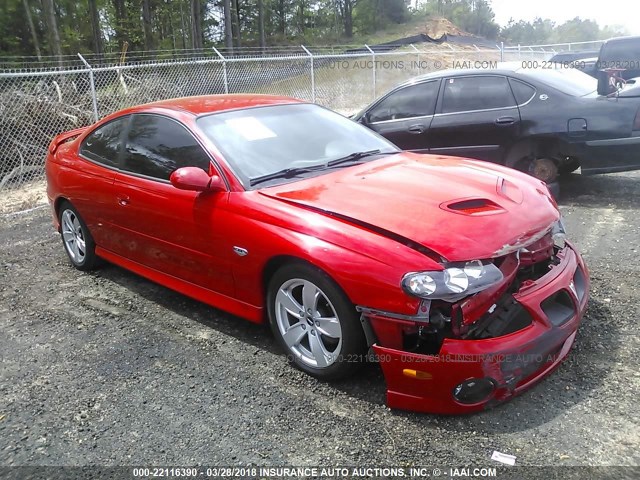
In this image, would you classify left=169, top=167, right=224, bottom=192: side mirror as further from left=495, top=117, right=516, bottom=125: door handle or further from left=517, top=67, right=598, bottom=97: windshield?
left=517, top=67, right=598, bottom=97: windshield

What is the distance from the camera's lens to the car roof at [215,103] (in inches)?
158

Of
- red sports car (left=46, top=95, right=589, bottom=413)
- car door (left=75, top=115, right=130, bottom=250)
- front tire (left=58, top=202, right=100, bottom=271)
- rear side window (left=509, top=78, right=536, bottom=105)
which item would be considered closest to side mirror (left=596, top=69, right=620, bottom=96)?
rear side window (left=509, top=78, right=536, bottom=105)

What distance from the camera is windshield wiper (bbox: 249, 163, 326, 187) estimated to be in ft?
11.2

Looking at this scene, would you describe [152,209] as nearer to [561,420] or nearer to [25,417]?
[25,417]

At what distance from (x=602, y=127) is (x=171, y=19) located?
1836 inches

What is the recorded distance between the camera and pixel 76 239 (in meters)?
5.03

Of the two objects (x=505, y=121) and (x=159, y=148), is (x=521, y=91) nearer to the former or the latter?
(x=505, y=121)

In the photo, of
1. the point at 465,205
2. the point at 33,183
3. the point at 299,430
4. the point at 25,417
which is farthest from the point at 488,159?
the point at 33,183

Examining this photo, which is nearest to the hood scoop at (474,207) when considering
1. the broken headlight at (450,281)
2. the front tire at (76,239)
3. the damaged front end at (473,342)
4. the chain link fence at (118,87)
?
the damaged front end at (473,342)

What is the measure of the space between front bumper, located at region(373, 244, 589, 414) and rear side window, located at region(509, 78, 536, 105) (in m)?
4.05

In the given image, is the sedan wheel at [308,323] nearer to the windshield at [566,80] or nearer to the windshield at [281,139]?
the windshield at [281,139]

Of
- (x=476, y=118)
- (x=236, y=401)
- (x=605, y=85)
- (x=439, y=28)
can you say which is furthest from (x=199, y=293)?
(x=439, y=28)

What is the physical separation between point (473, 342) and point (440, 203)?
2.67 ft

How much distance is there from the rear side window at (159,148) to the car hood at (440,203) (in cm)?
73
